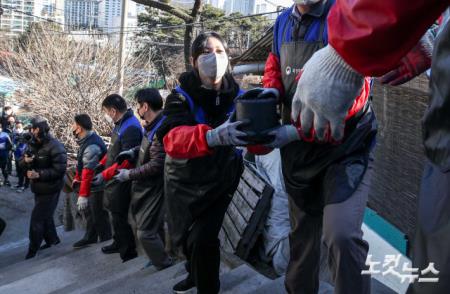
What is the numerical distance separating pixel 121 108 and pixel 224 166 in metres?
2.74

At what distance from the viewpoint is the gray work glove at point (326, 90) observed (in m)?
1.43

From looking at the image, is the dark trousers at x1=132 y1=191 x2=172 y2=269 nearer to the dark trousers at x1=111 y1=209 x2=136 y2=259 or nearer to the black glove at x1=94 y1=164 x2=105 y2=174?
the dark trousers at x1=111 y1=209 x2=136 y2=259

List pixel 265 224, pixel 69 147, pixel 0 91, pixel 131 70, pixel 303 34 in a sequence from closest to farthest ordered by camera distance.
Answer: pixel 303 34
pixel 265 224
pixel 69 147
pixel 131 70
pixel 0 91

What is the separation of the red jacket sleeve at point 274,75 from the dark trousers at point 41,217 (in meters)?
5.61

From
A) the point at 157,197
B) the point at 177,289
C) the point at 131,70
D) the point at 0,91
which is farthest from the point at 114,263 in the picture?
the point at 0,91

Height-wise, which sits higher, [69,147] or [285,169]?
[285,169]

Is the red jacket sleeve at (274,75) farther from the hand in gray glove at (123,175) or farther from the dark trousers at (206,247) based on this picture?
the hand in gray glove at (123,175)

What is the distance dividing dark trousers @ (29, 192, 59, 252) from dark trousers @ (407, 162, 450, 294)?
6804 mm

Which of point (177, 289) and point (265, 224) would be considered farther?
point (265, 224)

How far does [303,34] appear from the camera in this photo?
Answer: 89.3 inches

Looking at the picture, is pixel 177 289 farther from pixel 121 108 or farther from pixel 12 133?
pixel 12 133

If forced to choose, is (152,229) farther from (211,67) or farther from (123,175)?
(211,67)

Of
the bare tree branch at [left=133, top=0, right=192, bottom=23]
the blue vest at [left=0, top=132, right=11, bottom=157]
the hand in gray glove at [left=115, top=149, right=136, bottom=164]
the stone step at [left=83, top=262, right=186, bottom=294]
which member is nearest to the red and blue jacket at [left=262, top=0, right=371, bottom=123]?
the stone step at [left=83, top=262, right=186, bottom=294]

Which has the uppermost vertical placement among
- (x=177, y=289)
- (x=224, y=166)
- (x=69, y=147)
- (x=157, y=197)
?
(x=224, y=166)
